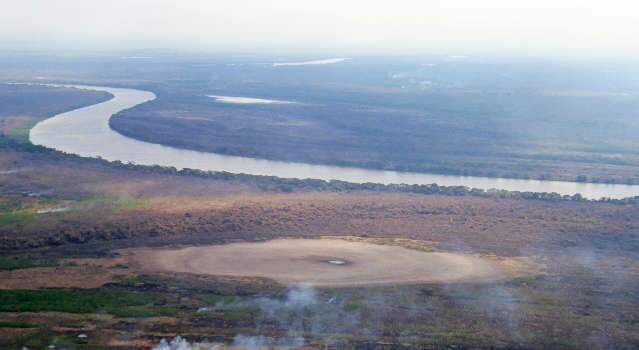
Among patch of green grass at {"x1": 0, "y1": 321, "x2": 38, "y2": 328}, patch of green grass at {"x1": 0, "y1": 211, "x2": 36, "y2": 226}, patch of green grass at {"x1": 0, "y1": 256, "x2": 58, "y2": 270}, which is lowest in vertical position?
patch of green grass at {"x1": 0, "y1": 321, "x2": 38, "y2": 328}

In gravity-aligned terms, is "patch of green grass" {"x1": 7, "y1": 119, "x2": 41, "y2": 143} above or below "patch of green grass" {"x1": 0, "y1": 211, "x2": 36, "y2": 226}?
above

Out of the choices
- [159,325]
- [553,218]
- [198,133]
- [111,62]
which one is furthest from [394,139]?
[111,62]

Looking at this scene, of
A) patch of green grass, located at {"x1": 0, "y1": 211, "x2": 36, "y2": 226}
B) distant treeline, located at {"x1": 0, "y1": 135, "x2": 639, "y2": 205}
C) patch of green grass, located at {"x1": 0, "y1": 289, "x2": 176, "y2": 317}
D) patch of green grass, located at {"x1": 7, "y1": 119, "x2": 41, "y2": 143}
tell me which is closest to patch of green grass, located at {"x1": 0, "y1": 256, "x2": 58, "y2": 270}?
patch of green grass, located at {"x1": 0, "y1": 289, "x2": 176, "y2": 317}

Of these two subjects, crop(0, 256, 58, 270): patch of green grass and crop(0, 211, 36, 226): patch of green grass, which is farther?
crop(0, 211, 36, 226): patch of green grass

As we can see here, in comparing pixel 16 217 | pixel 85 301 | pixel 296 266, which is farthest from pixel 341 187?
pixel 85 301

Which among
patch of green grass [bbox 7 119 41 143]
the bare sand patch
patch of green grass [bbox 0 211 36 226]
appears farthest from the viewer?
patch of green grass [bbox 7 119 41 143]

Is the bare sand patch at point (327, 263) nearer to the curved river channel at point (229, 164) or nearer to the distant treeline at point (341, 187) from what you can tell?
the distant treeline at point (341, 187)

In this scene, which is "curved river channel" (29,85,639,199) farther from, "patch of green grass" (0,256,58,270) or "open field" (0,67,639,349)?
"patch of green grass" (0,256,58,270)
